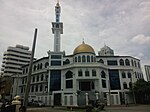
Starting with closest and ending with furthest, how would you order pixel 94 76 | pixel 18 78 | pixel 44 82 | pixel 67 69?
pixel 94 76 < pixel 67 69 < pixel 44 82 < pixel 18 78

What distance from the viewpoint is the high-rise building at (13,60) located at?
78938 mm

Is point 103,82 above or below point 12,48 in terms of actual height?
below

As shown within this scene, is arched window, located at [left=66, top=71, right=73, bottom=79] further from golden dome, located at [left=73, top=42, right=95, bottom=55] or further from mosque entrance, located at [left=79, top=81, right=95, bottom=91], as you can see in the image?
golden dome, located at [left=73, top=42, right=95, bottom=55]

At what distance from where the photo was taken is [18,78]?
185 ft

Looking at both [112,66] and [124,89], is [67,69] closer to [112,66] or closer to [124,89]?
[112,66]

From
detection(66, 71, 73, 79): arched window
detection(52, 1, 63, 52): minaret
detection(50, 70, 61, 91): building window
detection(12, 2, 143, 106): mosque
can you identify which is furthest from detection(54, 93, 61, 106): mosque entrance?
detection(52, 1, 63, 52): minaret

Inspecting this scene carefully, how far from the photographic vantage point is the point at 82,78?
39094mm

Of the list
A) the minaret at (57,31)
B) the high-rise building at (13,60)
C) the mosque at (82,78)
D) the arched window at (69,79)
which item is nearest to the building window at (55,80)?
the mosque at (82,78)

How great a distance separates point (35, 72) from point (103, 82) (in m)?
21.2

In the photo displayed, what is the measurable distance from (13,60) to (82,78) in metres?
53.8

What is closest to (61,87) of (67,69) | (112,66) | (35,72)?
(67,69)

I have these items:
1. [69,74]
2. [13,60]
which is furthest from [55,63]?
[13,60]

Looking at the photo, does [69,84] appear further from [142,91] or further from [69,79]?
[142,91]

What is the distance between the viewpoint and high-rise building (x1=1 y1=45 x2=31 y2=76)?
78.9m
